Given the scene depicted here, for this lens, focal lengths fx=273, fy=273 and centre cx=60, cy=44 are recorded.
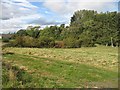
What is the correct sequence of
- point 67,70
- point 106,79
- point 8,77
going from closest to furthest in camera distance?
point 8,77, point 106,79, point 67,70

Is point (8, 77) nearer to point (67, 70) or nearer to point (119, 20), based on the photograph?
point (67, 70)

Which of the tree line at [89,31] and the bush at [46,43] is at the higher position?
the tree line at [89,31]

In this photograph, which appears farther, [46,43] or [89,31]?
[89,31]

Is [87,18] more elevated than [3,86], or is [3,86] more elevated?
[87,18]

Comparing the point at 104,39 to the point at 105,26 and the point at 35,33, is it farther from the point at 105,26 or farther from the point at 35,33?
the point at 35,33

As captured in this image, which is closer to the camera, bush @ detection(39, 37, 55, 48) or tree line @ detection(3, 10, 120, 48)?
bush @ detection(39, 37, 55, 48)

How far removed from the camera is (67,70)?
18188 mm

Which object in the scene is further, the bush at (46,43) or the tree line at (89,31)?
the tree line at (89,31)

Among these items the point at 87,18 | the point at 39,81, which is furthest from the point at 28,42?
the point at 39,81

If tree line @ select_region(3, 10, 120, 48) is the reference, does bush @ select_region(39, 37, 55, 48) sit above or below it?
below

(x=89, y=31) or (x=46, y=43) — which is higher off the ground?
(x=89, y=31)

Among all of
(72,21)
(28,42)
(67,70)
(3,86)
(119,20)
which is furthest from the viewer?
(72,21)

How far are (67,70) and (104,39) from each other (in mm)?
47538

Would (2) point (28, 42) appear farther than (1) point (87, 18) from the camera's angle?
No
